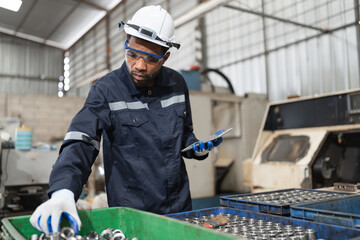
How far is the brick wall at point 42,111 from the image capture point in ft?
12.5

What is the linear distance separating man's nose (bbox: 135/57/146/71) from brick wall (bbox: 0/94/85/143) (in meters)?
3.19

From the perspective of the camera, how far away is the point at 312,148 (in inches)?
89.4

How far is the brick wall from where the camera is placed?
3811mm

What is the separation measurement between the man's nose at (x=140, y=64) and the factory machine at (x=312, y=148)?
1.48 m

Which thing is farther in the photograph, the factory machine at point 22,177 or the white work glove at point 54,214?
the factory machine at point 22,177

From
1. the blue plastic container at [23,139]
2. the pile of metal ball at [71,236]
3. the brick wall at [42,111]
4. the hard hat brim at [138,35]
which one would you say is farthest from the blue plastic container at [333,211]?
the brick wall at [42,111]

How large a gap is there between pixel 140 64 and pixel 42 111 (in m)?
3.23

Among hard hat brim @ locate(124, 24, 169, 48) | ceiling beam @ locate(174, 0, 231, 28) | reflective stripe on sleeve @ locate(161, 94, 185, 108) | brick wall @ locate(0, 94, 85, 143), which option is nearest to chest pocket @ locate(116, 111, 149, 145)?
reflective stripe on sleeve @ locate(161, 94, 185, 108)

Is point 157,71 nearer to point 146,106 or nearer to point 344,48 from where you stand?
point 146,106

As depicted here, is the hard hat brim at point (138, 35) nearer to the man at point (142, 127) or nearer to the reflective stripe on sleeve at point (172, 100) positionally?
the man at point (142, 127)

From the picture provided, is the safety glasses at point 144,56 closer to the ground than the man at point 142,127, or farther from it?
farther from it

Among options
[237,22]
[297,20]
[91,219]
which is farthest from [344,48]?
[91,219]

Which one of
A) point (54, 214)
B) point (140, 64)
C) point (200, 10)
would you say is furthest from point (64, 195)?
point (200, 10)

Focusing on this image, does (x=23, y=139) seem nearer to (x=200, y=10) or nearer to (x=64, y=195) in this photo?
(x=200, y=10)
